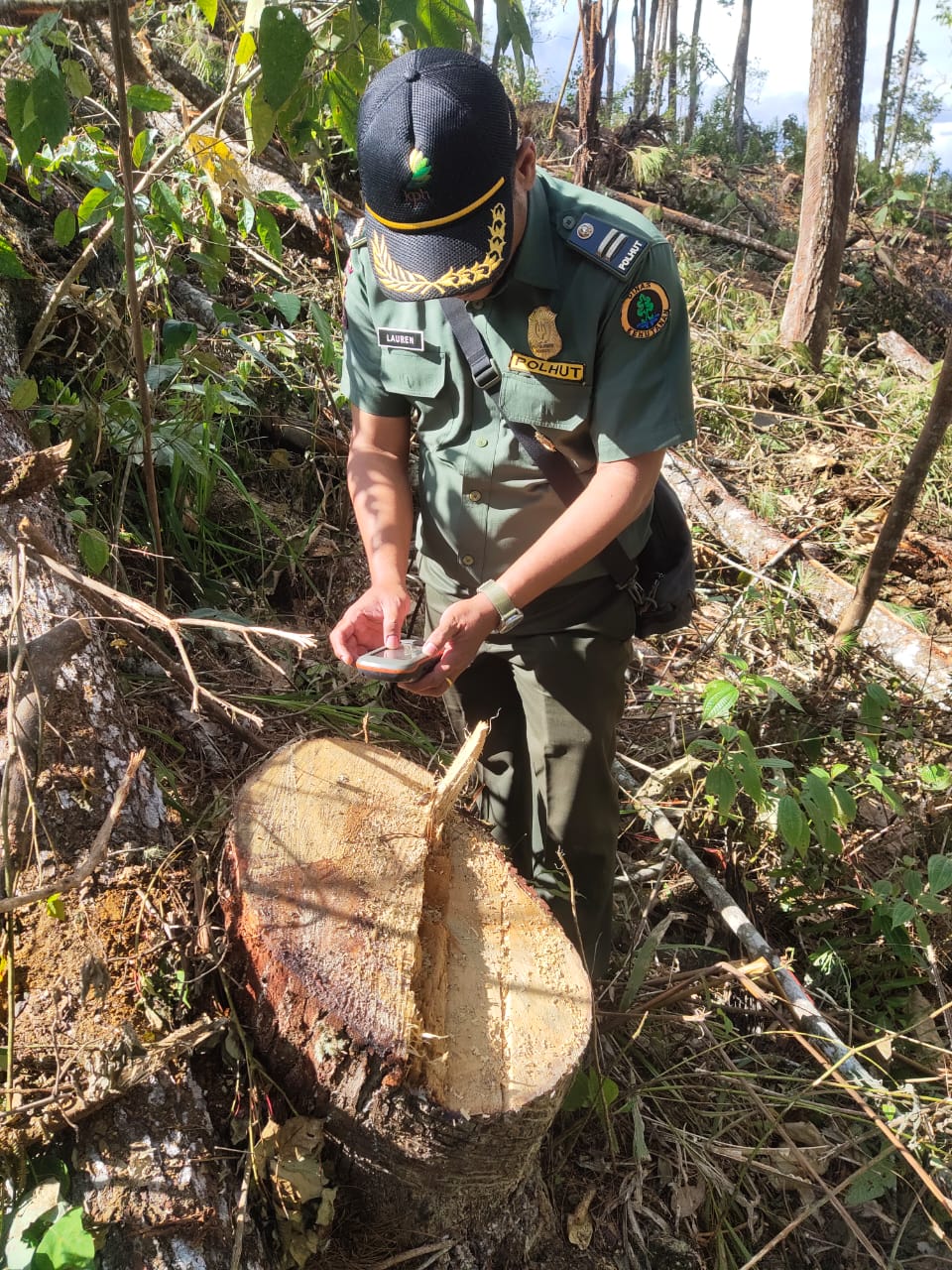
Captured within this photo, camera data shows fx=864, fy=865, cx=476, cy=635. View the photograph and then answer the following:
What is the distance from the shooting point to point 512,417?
190 cm

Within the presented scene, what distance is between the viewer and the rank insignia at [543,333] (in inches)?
71.7

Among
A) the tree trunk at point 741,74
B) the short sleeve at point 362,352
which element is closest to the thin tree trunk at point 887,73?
the tree trunk at point 741,74

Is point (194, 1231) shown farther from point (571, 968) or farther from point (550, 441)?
point (550, 441)

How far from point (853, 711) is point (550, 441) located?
5.85 ft

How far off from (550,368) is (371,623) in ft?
2.29

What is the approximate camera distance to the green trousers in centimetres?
214

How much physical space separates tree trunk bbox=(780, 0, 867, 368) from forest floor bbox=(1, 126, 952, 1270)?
6.29 ft

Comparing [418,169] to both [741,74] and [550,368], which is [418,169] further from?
[741,74]

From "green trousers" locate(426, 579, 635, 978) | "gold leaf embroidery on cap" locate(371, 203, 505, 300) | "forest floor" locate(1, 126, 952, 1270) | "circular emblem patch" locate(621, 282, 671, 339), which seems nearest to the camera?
"forest floor" locate(1, 126, 952, 1270)

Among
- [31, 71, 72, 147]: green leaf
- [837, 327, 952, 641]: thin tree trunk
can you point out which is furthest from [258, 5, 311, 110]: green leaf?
[837, 327, 952, 641]: thin tree trunk

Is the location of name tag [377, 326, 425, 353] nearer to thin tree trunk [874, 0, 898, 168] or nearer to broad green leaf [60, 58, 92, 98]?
broad green leaf [60, 58, 92, 98]

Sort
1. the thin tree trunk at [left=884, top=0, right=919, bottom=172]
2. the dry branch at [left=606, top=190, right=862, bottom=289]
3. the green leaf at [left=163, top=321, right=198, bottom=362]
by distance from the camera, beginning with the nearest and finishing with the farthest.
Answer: the green leaf at [left=163, top=321, right=198, bottom=362], the dry branch at [left=606, top=190, right=862, bottom=289], the thin tree trunk at [left=884, top=0, right=919, bottom=172]

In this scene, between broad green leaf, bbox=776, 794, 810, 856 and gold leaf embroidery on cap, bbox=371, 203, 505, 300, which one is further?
broad green leaf, bbox=776, 794, 810, 856

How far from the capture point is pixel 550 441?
1.93m
